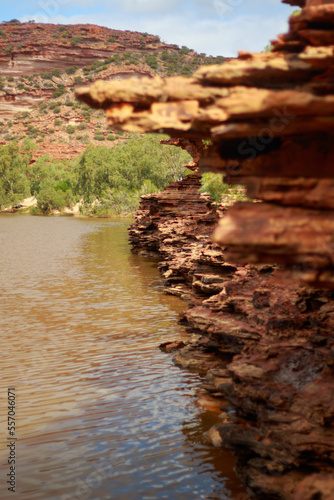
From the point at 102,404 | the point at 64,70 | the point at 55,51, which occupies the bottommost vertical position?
the point at 102,404

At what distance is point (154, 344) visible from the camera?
11.6 meters

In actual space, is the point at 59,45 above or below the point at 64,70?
above

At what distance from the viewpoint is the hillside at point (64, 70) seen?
429 feet

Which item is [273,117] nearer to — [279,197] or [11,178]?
[279,197]

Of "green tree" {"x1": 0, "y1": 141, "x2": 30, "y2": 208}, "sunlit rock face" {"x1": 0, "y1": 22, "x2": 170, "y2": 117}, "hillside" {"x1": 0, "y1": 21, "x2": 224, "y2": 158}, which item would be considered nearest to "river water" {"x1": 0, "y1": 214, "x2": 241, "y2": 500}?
"green tree" {"x1": 0, "y1": 141, "x2": 30, "y2": 208}

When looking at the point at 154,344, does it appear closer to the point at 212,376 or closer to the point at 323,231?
the point at 212,376

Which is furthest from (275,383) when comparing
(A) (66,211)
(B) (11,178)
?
(B) (11,178)

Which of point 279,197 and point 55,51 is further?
point 55,51

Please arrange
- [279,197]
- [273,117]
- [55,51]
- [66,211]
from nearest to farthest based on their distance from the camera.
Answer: [273,117] → [279,197] → [66,211] → [55,51]

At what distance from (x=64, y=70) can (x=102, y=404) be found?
165 metres

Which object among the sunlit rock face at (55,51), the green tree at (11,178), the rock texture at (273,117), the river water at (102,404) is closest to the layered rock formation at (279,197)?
the rock texture at (273,117)

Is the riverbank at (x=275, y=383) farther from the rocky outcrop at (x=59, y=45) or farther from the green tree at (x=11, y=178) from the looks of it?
the rocky outcrop at (x=59, y=45)

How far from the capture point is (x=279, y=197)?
161 inches

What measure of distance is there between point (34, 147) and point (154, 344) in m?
107
